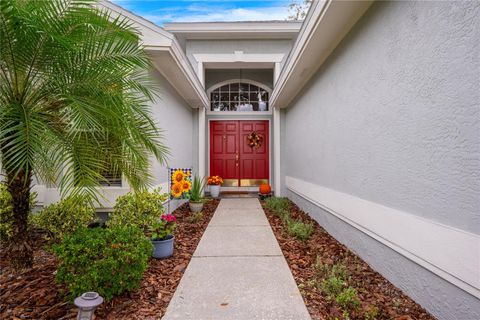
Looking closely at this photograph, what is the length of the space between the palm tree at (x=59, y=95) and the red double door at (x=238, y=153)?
583 centimetres

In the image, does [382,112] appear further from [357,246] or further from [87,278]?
[87,278]

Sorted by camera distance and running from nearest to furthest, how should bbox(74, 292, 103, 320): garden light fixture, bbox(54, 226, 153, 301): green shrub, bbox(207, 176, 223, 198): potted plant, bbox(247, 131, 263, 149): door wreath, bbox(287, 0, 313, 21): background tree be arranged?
bbox(74, 292, 103, 320): garden light fixture, bbox(54, 226, 153, 301): green shrub, bbox(207, 176, 223, 198): potted plant, bbox(247, 131, 263, 149): door wreath, bbox(287, 0, 313, 21): background tree

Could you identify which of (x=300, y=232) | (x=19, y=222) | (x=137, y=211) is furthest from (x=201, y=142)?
(x=19, y=222)

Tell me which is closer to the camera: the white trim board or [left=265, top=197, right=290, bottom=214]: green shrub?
the white trim board

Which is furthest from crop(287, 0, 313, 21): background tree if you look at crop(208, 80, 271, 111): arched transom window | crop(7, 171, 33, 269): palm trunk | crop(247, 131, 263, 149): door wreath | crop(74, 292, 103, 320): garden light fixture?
crop(74, 292, 103, 320): garden light fixture

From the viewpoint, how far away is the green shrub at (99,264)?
2002mm

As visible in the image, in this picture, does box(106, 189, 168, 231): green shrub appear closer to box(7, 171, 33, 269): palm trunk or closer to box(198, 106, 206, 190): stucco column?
box(7, 171, 33, 269): palm trunk

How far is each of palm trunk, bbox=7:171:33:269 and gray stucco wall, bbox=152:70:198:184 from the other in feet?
5.97

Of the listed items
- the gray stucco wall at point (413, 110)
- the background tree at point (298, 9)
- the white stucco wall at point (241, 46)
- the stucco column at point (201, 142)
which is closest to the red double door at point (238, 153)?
the stucco column at point (201, 142)

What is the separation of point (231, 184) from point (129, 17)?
561cm

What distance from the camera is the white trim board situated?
163 centimetres

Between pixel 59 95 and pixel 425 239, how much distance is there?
3.14 m

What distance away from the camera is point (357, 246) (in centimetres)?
314

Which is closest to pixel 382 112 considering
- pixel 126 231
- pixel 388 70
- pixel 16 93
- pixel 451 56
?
pixel 388 70
